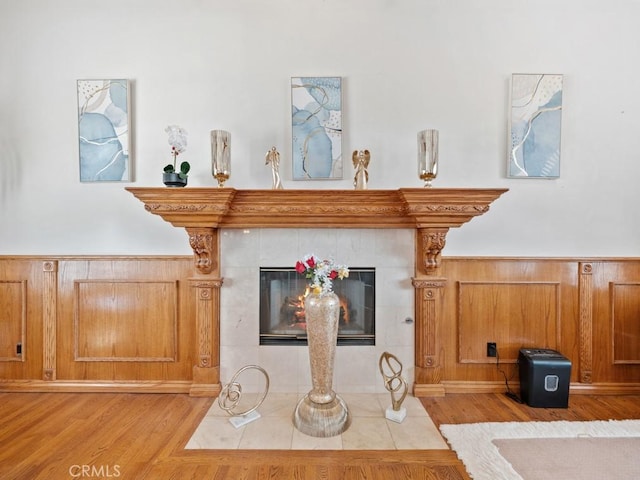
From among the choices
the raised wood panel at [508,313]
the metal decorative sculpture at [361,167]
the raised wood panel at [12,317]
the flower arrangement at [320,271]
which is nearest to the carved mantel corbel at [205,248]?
the flower arrangement at [320,271]

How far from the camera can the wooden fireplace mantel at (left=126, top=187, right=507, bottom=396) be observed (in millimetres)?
2131

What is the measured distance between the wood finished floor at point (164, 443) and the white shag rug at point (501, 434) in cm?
8

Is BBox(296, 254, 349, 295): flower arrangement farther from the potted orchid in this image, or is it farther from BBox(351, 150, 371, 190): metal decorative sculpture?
the potted orchid

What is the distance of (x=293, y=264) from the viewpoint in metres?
2.45

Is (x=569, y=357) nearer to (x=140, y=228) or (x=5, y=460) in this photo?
(x=140, y=228)

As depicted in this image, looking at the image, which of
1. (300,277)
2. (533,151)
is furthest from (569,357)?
(300,277)

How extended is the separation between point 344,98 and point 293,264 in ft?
4.41

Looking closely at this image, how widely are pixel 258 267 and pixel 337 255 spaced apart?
608mm

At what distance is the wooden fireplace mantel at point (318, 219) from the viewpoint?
213cm

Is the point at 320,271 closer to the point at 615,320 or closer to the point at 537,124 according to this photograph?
the point at 537,124

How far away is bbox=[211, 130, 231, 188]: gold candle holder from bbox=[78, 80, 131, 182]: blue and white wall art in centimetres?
77

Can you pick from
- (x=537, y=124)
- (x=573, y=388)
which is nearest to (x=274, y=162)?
(x=537, y=124)

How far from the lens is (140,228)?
254cm

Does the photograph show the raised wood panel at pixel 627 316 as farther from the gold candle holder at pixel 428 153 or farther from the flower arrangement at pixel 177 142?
the flower arrangement at pixel 177 142
